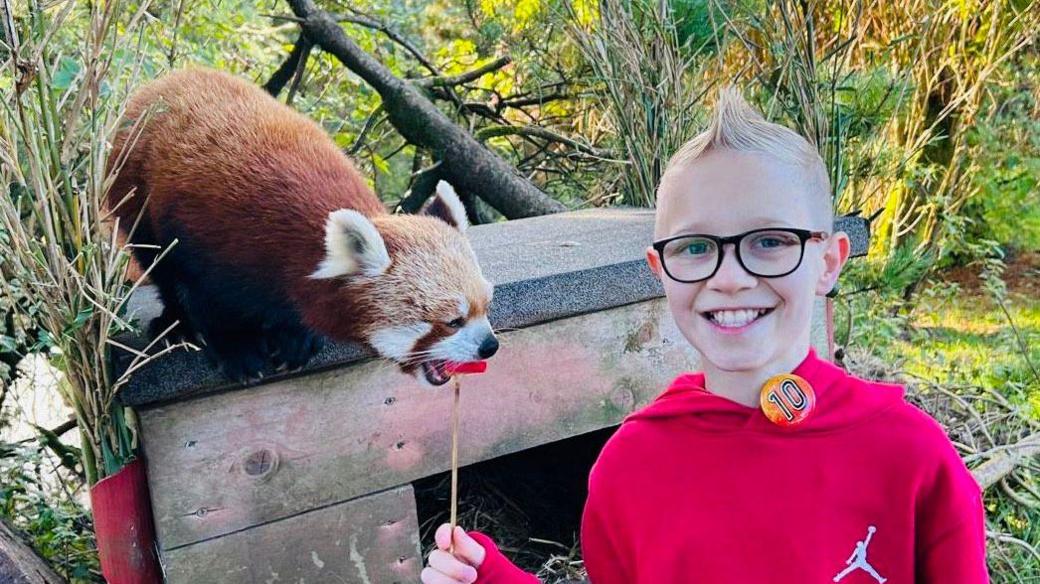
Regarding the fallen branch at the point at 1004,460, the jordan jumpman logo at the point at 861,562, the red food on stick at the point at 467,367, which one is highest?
the jordan jumpman logo at the point at 861,562

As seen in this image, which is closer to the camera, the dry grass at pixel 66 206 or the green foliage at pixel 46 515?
the dry grass at pixel 66 206

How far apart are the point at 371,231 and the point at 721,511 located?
958 millimetres

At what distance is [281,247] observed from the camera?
207 centimetres

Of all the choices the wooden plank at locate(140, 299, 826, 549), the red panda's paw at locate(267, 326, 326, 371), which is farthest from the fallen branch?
the red panda's paw at locate(267, 326, 326, 371)

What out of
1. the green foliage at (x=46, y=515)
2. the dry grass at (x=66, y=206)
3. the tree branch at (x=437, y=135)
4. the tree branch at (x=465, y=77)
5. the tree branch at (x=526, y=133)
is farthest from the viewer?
the tree branch at (x=465, y=77)

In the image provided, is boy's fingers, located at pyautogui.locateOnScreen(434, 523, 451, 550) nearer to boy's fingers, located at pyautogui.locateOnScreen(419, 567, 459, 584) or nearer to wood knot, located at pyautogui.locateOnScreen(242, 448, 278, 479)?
boy's fingers, located at pyautogui.locateOnScreen(419, 567, 459, 584)

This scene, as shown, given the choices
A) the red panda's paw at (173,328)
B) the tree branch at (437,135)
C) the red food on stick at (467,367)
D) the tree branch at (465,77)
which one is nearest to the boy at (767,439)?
the red food on stick at (467,367)

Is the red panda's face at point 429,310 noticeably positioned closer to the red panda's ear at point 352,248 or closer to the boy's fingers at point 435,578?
the red panda's ear at point 352,248

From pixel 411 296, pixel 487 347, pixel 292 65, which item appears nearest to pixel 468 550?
pixel 487 347

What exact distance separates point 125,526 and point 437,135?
318 centimetres

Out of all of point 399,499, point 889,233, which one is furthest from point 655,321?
point 889,233

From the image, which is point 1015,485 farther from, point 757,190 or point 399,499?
point 757,190

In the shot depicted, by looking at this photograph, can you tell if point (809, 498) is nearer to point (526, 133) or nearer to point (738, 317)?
point (738, 317)

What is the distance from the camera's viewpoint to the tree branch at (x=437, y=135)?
486 centimetres
